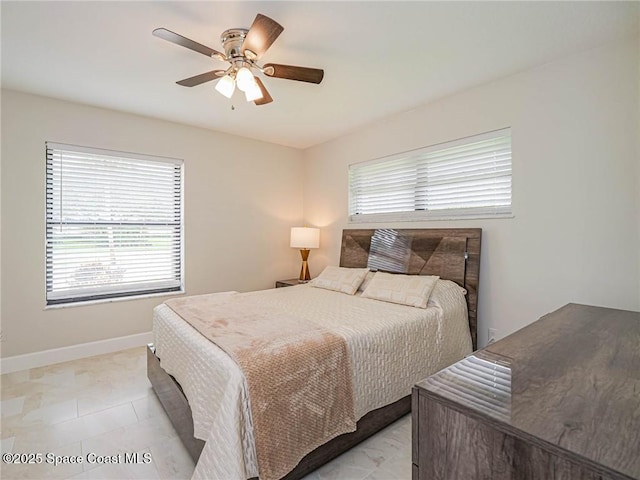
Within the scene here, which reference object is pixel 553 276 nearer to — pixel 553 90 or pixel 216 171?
pixel 553 90

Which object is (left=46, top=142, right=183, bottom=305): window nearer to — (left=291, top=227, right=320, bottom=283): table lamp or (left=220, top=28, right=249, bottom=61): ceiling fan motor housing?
(left=291, top=227, right=320, bottom=283): table lamp

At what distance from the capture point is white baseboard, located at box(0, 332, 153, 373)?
9.32 ft

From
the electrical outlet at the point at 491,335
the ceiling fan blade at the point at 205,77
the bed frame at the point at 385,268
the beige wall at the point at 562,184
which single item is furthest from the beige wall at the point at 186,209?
the electrical outlet at the point at 491,335

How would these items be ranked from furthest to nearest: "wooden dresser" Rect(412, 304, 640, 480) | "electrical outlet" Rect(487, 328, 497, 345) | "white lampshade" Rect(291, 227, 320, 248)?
"white lampshade" Rect(291, 227, 320, 248), "electrical outlet" Rect(487, 328, 497, 345), "wooden dresser" Rect(412, 304, 640, 480)

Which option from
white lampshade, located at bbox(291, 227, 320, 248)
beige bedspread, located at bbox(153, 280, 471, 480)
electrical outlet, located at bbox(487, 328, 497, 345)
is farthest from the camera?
white lampshade, located at bbox(291, 227, 320, 248)

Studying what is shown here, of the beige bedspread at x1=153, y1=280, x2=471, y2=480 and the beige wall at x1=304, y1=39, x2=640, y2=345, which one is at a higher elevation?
the beige wall at x1=304, y1=39, x2=640, y2=345

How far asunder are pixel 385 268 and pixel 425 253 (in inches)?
18.5

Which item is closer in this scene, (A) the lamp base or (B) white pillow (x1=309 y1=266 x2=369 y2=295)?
(B) white pillow (x1=309 y1=266 x2=369 y2=295)

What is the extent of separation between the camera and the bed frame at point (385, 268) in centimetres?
173

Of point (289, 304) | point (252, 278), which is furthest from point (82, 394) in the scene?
point (252, 278)

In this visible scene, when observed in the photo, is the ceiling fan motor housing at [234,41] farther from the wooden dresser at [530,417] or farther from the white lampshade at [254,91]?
the wooden dresser at [530,417]

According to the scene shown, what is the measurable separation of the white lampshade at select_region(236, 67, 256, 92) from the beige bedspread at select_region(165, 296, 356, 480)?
1484mm

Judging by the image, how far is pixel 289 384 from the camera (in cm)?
150

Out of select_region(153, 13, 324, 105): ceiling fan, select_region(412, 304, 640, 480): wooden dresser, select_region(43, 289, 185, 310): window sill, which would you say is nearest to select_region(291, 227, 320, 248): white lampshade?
select_region(43, 289, 185, 310): window sill
